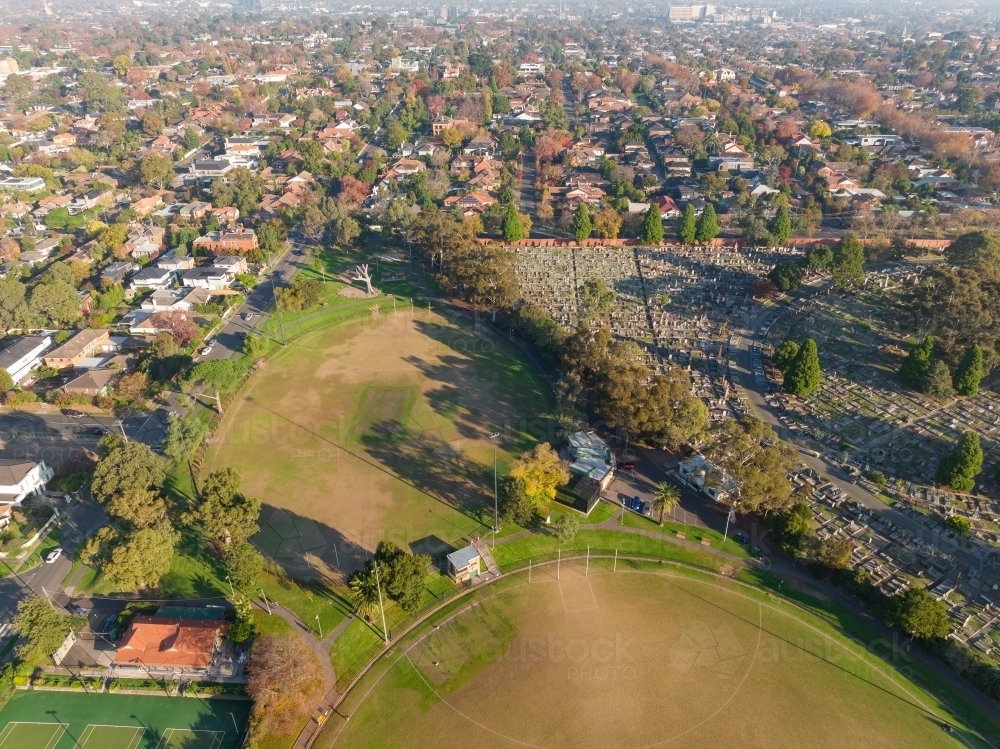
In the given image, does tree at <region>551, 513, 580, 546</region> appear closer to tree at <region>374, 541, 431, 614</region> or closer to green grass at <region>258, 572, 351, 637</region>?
tree at <region>374, 541, 431, 614</region>

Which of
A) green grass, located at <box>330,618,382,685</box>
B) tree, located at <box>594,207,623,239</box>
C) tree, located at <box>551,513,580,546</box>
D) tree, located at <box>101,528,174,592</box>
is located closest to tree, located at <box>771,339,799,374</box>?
tree, located at <box>551,513,580,546</box>

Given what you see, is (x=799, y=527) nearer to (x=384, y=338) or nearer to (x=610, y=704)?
(x=610, y=704)

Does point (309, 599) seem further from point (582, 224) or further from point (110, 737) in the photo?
point (582, 224)

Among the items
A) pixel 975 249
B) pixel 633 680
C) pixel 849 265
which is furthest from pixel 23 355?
pixel 975 249

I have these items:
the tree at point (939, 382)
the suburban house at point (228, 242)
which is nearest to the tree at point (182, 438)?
the suburban house at point (228, 242)

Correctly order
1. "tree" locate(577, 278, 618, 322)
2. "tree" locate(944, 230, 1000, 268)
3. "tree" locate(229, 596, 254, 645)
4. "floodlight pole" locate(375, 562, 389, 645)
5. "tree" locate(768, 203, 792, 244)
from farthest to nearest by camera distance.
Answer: "tree" locate(768, 203, 792, 244) < "tree" locate(944, 230, 1000, 268) < "tree" locate(577, 278, 618, 322) < "floodlight pole" locate(375, 562, 389, 645) < "tree" locate(229, 596, 254, 645)

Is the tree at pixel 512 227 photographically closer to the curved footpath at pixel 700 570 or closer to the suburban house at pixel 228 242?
the suburban house at pixel 228 242

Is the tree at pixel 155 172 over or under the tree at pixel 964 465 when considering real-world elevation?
over
